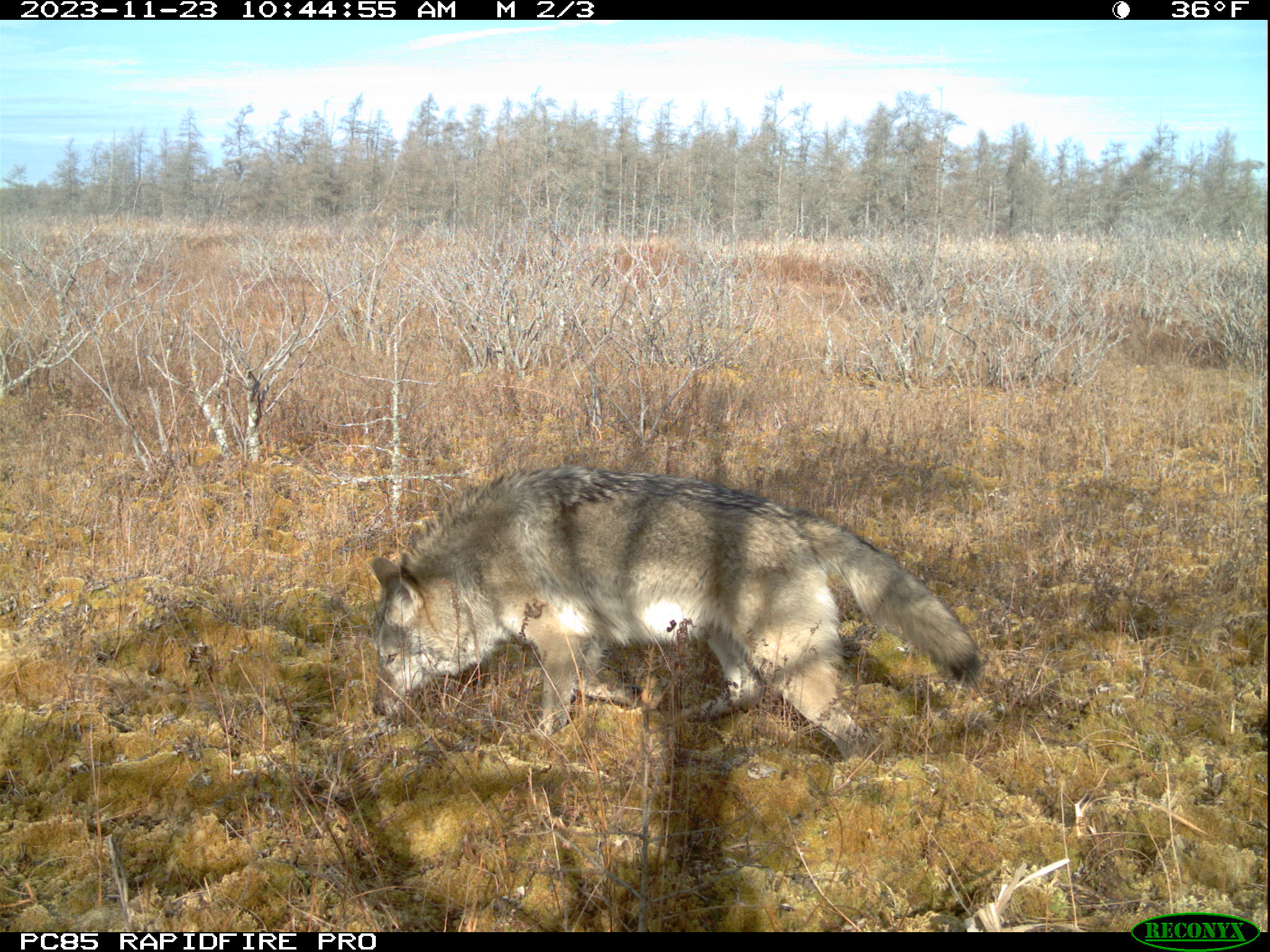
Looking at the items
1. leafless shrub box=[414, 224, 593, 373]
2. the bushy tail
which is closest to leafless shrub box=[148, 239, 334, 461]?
leafless shrub box=[414, 224, 593, 373]

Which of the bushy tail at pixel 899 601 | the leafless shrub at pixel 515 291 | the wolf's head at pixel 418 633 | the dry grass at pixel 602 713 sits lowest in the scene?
the dry grass at pixel 602 713

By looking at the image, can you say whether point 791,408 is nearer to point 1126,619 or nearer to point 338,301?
point 1126,619

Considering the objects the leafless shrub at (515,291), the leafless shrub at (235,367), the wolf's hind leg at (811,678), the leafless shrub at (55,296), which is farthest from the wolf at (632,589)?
the leafless shrub at (515,291)

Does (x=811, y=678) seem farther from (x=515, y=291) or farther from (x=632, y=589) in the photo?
(x=515, y=291)

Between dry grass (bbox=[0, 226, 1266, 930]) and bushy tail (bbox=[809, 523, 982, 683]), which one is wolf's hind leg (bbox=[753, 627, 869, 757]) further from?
bushy tail (bbox=[809, 523, 982, 683])

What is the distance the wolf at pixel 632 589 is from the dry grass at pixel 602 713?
0.77 ft

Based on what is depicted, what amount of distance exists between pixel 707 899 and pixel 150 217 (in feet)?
67.8

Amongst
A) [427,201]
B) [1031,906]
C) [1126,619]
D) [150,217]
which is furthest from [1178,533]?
[427,201]

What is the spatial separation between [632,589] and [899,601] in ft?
4.39

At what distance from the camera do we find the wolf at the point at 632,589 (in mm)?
3908

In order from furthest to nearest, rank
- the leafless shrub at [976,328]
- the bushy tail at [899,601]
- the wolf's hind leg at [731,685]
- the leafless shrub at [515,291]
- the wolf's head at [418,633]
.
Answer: the leafless shrub at [515,291] → the leafless shrub at [976,328] → the wolf's head at [418,633] → the wolf's hind leg at [731,685] → the bushy tail at [899,601]

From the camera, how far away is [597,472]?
474 centimetres
